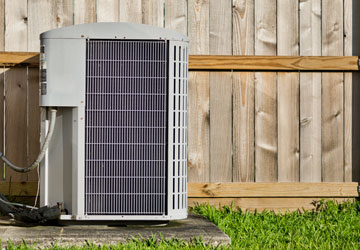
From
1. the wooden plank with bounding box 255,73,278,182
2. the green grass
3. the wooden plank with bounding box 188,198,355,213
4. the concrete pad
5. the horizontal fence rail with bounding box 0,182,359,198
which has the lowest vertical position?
the green grass

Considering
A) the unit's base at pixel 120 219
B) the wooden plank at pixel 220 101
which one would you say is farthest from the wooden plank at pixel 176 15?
the unit's base at pixel 120 219

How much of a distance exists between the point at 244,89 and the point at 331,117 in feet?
2.11

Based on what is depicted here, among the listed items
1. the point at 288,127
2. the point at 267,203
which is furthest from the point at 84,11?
the point at 267,203

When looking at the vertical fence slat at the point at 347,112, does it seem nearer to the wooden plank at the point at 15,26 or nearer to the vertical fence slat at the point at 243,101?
the vertical fence slat at the point at 243,101

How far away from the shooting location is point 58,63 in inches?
132

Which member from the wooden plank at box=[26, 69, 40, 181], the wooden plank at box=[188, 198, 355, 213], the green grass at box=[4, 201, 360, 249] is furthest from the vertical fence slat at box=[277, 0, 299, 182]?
the wooden plank at box=[26, 69, 40, 181]

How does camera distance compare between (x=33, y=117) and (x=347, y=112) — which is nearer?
(x=33, y=117)

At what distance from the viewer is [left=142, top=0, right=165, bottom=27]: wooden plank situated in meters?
4.26

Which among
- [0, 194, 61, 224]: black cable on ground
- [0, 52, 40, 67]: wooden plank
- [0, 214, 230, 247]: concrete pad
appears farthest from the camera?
[0, 52, 40, 67]: wooden plank

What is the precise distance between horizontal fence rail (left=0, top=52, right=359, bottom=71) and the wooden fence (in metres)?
0.05

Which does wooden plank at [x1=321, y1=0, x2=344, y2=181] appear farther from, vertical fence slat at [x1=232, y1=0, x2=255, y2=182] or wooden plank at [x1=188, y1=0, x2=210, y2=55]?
wooden plank at [x1=188, y1=0, x2=210, y2=55]

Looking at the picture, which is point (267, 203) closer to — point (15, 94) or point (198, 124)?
point (198, 124)

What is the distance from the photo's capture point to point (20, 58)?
416cm

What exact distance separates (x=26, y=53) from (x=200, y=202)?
1546 millimetres
